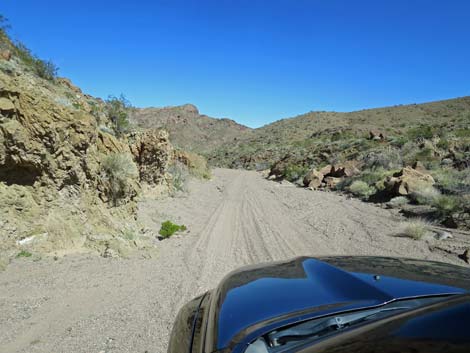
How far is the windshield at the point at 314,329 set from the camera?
→ 1640 millimetres

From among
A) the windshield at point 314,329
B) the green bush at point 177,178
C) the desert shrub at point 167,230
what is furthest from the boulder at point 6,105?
the green bush at point 177,178

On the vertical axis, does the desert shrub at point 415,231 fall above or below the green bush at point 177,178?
below

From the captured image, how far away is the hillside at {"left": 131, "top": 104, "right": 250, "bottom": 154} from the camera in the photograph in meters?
103

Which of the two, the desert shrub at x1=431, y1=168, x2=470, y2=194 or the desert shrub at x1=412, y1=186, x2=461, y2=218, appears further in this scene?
the desert shrub at x1=431, y1=168, x2=470, y2=194

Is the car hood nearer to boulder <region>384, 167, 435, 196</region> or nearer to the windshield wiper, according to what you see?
the windshield wiper

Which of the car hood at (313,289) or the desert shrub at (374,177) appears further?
the desert shrub at (374,177)

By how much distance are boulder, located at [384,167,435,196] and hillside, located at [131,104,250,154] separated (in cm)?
8588

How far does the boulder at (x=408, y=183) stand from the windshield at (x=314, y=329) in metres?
12.8

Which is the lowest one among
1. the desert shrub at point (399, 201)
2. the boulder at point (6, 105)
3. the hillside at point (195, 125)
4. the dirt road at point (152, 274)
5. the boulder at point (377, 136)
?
the dirt road at point (152, 274)

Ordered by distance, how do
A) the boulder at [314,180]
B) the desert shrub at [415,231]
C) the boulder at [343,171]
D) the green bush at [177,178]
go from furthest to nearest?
1. the boulder at [314,180]
2. the boulder at [343,171]
3. the green bush at [177,178]
4. the desert shrub at [415,231]

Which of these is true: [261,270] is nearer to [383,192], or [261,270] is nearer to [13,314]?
[13,314]

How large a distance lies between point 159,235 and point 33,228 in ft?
11.0

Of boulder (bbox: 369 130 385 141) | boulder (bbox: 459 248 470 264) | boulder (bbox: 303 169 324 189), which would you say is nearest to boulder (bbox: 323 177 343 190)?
boulder (bbox: 303 169 324 189)

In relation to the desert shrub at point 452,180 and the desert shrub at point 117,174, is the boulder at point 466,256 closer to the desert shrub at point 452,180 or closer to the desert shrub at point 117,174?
the desert shrub at point 452,180
